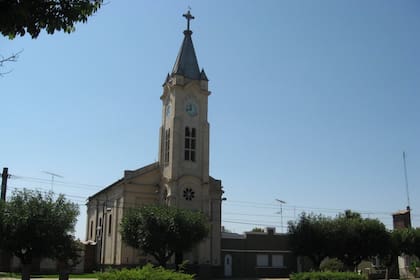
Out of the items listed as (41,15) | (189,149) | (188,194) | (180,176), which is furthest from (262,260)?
(41,15)

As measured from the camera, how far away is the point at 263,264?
186 ft

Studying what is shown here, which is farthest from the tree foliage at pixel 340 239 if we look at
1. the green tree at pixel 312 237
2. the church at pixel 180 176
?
the church at pixel 180 176

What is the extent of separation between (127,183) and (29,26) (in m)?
46.1

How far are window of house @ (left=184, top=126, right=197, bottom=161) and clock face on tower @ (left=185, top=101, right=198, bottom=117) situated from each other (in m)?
1.65

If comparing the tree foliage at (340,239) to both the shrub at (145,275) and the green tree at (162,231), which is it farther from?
the shrub at (145,275)

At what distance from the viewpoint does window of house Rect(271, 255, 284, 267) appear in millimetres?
57406

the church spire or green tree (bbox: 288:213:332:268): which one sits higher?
the church spire

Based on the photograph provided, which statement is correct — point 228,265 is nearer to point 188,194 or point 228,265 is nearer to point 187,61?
point 188,194

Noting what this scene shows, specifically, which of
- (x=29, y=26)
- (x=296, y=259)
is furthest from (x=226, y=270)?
(x=29, y=26)

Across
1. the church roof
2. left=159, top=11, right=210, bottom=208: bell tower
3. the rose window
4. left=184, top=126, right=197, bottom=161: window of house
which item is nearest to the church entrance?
left=159, top=11, right=210, bottom=208: bell tower

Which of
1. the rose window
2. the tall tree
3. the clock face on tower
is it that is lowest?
the tall tree

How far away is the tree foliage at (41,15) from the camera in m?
7.95

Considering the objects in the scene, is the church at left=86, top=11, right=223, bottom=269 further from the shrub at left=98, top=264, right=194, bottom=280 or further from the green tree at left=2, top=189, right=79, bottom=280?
the shrub at left=98, top=264, right=194, bottom=280

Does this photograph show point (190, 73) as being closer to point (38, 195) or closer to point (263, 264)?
point (263, 264)
